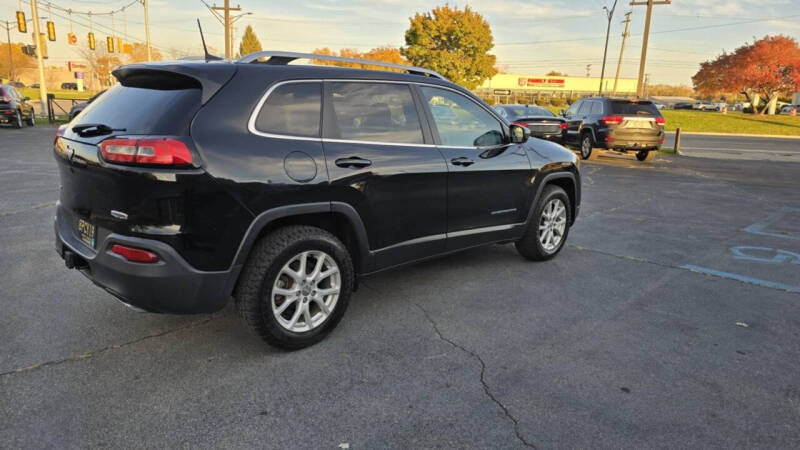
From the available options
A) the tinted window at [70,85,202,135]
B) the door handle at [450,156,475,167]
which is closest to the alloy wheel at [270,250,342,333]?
the tinted window at [70,85,202,135]

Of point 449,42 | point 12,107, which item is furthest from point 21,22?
point 449,42

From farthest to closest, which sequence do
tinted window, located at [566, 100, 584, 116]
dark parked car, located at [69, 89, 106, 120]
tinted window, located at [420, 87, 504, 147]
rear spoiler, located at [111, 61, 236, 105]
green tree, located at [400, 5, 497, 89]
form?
1. green tree, located at [400, 5, 497, 89]
2. tinted window, located at [566, 100, 584, 116]
3. tinted window, located at [420, 87, 504, 147]
4. dark parked car, located at [69, 89, 106, 120]
5. rear spoiler, located at [111, 61, 236, 105]

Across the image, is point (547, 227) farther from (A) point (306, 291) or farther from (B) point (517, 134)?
(A) point (306, 291)

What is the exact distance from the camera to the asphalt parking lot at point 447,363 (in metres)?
2.56

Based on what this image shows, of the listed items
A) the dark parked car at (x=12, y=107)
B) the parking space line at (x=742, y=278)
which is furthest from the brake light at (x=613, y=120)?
the dark parked car at (x=12, y=107)

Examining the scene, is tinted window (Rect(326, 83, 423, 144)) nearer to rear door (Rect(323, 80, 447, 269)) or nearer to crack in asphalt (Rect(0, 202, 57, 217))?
rear door (Rect(323, 80, 447, 269))

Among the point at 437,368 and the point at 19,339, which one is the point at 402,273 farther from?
the point at 19,339

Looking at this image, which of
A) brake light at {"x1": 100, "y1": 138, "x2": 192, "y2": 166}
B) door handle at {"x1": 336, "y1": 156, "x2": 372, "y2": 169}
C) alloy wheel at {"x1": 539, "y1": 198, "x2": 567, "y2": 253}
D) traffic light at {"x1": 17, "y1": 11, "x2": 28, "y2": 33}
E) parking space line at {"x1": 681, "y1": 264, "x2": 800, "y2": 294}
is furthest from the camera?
traffic light at {"x1": 17, "y1": 11, "x2": 28, "y2": 33}

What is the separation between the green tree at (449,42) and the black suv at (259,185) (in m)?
52.8

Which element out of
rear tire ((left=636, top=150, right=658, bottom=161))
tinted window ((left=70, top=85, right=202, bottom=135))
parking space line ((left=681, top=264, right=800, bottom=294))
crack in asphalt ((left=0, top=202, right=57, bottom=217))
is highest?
tinted window ((left=70, top=85, right=202, bottom=135))

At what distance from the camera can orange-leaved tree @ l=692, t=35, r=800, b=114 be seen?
41.0 meters

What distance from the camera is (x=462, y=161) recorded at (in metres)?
4.23

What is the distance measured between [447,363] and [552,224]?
2.65m

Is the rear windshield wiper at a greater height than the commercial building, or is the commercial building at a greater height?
the commercial building
